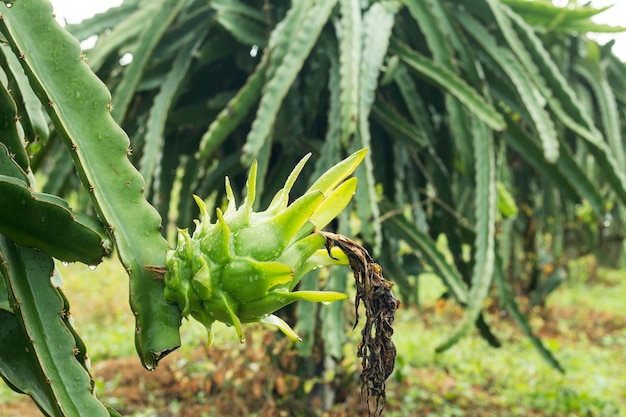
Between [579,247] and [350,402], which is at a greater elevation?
[579,247]

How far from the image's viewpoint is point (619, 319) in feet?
14.5

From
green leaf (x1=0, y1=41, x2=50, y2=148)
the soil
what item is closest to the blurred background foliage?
the soil

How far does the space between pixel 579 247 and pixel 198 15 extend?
3796 millimetres

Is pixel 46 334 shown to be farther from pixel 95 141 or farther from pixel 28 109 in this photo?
pixel 28 109

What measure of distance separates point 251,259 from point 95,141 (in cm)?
21

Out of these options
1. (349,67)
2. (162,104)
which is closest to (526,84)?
(349,67)

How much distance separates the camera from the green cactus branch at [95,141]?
564mm

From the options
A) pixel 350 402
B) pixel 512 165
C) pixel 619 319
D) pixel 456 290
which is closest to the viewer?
pixel 456 290

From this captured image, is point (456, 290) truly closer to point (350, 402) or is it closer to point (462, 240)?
point (462, 240)

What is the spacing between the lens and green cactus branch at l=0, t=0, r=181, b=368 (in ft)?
1.85

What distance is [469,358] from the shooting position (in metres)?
3.35

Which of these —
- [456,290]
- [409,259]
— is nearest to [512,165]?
[409,259]

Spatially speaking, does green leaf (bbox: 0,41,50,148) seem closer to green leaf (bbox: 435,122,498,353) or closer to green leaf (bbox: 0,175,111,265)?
green leaf (bbox: 0,175,111,265)

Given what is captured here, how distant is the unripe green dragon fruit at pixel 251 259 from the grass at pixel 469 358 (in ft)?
5.32
